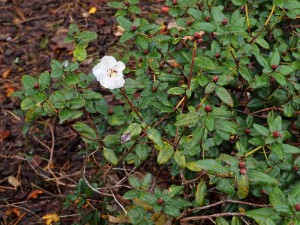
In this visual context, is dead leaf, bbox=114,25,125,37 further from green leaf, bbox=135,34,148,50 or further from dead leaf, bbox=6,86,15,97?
green leaf, bbox=135,34,148,50

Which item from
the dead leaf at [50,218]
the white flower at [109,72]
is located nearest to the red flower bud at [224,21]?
the white flower at [109,72]

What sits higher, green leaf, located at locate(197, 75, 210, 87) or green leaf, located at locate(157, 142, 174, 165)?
green leaf, located at locate(197, 75, 210, 87)

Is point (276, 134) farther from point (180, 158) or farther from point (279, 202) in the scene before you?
point (180, 158)

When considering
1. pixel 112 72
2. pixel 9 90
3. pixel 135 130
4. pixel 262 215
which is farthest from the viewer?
pixel 9 90

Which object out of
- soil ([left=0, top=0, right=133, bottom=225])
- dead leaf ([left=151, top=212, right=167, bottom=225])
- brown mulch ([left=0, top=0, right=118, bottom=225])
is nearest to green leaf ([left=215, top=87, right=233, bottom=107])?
dead leaf ([left=151, top=212, right=167, bottom=225])

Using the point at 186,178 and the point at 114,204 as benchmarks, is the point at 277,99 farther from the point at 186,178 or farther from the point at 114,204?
the point at 114,204

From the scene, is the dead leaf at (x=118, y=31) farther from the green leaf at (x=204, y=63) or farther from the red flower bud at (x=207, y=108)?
the red flower bud at (x=207, y=108)

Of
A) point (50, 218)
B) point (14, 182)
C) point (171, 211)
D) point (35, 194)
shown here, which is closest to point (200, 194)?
point (171, 211)
